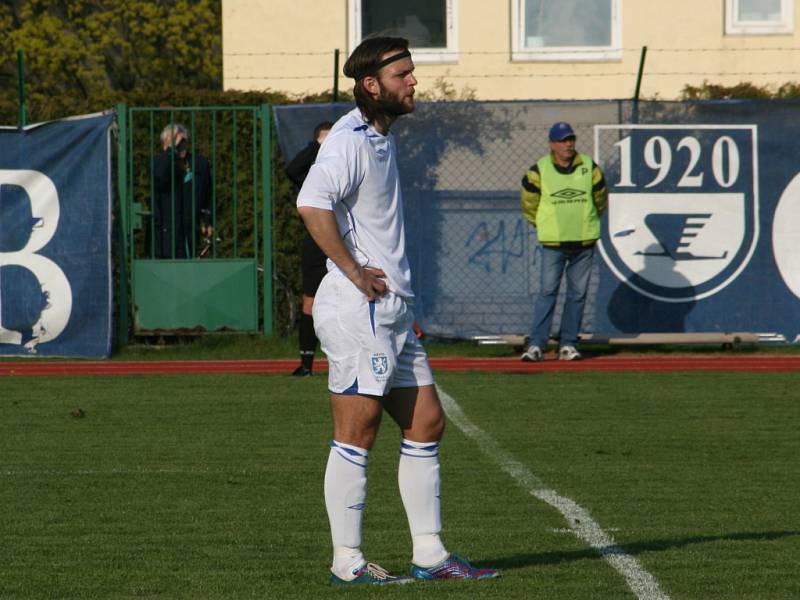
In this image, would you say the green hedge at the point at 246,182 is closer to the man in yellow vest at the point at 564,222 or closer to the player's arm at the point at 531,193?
the player's arm at the point at 531,193

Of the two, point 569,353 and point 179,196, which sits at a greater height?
point 179,196

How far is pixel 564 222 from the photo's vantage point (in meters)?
13.4

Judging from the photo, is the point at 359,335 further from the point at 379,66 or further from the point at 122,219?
the point at 122,219

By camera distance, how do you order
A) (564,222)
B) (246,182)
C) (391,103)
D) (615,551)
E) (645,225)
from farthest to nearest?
1. (246,182)
2. (645,225)
3. (564,222)
4. (615,551)
5. (391,103)

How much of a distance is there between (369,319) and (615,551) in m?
1.45

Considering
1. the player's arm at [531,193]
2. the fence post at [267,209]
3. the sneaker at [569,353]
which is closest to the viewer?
the player's arm at [531,193]

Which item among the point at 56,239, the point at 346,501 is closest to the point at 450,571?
the point at 346,501

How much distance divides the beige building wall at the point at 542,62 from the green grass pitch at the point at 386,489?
8534mm

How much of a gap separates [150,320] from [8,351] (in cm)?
137

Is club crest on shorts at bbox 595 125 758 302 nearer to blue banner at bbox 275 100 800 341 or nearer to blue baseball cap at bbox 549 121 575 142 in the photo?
blue banner at bbox 275 100 800 341

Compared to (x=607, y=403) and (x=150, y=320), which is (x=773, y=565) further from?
(x=150, y=320)

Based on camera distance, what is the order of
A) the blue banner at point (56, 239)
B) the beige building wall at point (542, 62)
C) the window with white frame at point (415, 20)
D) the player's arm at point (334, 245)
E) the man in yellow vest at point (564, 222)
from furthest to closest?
the window with white frame at point (415, 20) → the beige building wall at point (542, 62) → the blue banner at point (56, 239) → the man in yellow vest at point (564, 222) → the player's arm at point (334, 245)

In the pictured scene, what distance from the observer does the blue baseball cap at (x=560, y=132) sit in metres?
13.3

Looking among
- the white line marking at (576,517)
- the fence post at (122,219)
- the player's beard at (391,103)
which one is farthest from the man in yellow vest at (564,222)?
the player's beard at (391,103)
